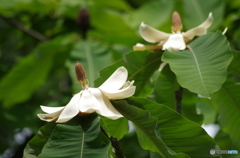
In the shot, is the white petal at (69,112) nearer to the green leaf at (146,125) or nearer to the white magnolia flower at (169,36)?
the green leaf at (146,125)

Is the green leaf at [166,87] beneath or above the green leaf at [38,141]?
beneath

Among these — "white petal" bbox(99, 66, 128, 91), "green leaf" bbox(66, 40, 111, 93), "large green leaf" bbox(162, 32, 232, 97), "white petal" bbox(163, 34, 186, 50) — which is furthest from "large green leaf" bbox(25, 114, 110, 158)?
"green leaf" bbox(66, 40, 111, 93)

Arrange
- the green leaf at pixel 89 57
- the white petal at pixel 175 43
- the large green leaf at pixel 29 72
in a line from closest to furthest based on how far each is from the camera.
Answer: the white petal at pixel 175 43
the green leaf at pixel 89 57
the large green leaf at pixel 29 72

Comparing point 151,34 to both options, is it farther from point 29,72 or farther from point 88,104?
point 29,72

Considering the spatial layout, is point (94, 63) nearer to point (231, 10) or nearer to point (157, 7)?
point (157, 7)

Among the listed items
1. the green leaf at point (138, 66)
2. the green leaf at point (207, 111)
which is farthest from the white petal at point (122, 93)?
the green leaf at point (207, 111)

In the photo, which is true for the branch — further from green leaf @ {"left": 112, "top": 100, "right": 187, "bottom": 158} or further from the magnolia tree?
green leaf @ {"left": 112, "top": 100, "right": 187, "bottom": 158}

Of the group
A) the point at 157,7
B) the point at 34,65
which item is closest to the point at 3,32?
the point at 34,65
